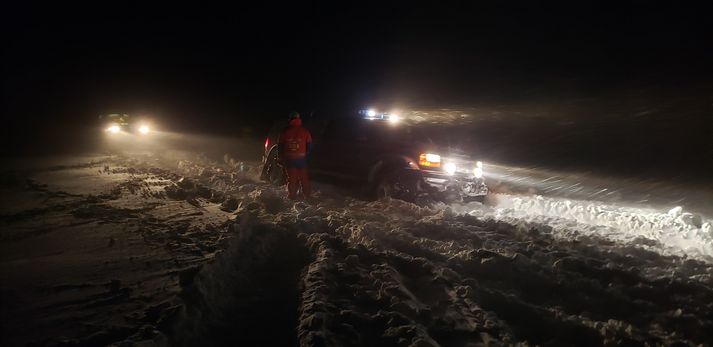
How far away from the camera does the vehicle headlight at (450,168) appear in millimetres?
7706

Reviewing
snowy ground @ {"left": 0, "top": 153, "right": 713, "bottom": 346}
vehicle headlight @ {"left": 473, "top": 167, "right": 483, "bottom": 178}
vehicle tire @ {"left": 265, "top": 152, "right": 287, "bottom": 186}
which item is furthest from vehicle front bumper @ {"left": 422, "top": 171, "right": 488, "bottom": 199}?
vehicle tire @ {"left": 265, "top": 152, "right": 287, "bottom": 186}

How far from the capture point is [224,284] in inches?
158

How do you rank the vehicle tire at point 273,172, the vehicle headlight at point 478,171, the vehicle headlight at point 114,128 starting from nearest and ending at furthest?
the vehicle headlight at point 478,171
the vehicle tire at point 273,172
the vehicle headlight at point 114,128

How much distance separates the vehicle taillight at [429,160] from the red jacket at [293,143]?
2.05 meters

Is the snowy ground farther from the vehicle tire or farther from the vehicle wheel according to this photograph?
the vehicle tire

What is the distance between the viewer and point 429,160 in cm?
769

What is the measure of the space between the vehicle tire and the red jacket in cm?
150

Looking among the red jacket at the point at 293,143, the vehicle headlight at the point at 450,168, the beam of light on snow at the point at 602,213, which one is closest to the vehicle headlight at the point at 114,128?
the beam of light on snow at the point at 602,213

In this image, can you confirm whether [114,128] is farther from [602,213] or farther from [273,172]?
[602,213]

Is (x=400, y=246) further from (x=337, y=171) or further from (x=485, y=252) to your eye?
(x=337, y=171)

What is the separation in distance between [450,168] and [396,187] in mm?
959

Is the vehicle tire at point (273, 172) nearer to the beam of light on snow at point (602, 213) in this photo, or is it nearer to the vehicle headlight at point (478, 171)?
the beam of light on snow at point (602, 213)

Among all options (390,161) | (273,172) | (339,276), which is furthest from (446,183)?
(339,276)

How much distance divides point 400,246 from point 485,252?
923mm
